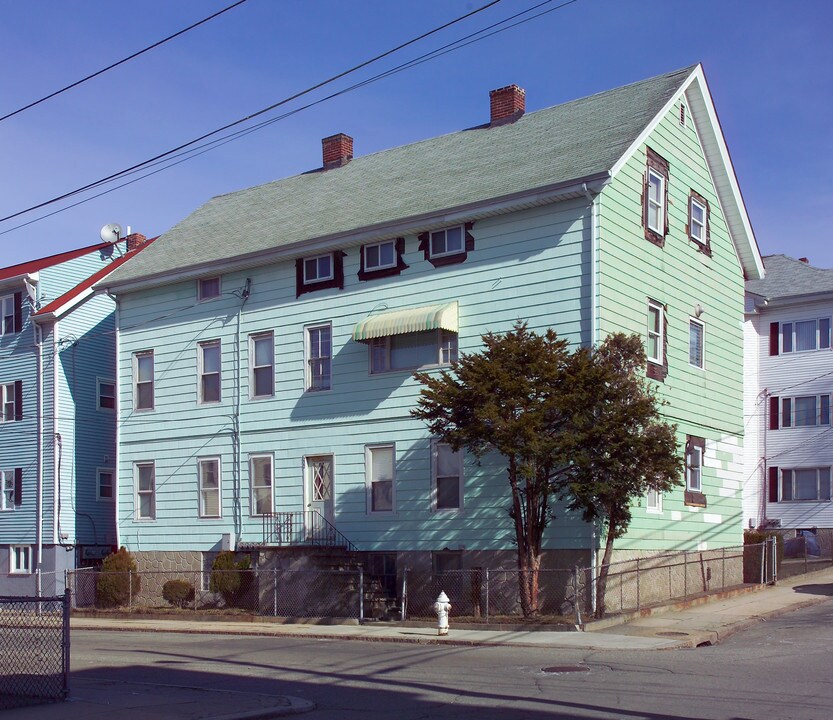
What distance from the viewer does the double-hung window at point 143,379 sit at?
31.6 meters

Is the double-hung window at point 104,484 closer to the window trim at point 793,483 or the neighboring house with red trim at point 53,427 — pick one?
the neighboring house with red trim at point 53,427

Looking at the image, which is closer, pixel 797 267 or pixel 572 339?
pixel 572 339

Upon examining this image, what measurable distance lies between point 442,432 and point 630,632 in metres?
5.35

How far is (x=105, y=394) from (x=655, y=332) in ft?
66.5

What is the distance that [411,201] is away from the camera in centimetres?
2720

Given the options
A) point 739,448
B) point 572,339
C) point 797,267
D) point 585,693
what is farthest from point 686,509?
point 797,267

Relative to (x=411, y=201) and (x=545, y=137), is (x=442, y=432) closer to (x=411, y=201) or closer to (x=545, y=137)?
(x=411, y=201)

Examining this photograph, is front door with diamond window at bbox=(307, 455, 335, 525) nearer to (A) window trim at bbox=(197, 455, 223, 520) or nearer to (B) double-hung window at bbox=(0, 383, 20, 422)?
(A) window trim at bbox=(197, 455, 223, 520)

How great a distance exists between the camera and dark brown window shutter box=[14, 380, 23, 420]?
37094 millimetres

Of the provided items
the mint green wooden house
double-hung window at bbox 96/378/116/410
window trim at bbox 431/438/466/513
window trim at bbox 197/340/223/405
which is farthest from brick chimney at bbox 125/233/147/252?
window trim at bbox 431/438/466/513

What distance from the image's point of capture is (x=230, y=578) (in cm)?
2755

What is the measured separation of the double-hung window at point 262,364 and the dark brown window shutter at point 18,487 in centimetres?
1211

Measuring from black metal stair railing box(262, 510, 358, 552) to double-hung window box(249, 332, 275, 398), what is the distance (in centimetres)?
327

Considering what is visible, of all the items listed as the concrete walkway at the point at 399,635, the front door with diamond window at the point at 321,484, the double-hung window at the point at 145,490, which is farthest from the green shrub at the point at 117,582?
the front door with diamond window at the point at 321,484
